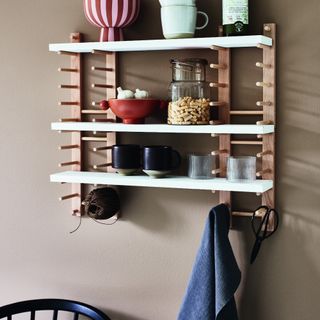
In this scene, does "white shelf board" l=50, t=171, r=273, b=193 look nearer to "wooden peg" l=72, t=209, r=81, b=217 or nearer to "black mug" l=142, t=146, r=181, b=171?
"black mug" l=142, t=146, r=181, b=171

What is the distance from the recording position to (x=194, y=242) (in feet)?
6.97

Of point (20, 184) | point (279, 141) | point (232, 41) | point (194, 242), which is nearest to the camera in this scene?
point (232, 41)

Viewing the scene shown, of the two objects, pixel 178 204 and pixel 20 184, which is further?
pixel 20 184

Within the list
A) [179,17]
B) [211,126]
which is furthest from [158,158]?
[179,17]

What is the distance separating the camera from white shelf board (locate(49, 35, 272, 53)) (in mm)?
1865

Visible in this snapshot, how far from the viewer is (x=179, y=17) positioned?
1919 millimetres

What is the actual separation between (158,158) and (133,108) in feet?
0.53

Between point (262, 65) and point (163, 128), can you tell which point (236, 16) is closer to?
point (262, 65)

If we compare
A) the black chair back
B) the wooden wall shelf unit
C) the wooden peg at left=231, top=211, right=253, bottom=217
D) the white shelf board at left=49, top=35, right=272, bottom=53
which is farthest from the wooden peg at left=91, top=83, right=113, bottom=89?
the black chair back

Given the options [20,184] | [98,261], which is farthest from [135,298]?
[20,184]

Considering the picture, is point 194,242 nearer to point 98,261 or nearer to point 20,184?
point 98,261

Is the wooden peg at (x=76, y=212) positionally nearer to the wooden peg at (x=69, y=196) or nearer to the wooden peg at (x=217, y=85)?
the wooden peg at (x=69, y=196)

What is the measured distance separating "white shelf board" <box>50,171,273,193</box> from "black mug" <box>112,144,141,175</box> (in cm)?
3

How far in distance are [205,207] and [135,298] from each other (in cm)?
39
